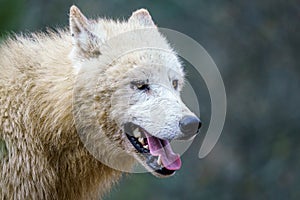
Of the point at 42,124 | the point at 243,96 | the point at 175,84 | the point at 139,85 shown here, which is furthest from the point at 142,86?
the point at 243,96

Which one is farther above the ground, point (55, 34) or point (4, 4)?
point (55, 34)

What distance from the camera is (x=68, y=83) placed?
203 inches

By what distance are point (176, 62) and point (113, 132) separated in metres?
0.62

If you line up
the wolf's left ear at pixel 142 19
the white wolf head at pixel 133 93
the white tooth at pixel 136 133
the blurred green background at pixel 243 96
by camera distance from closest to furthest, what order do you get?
the white wolf head at pixel 133 93
the white tooth at pixel 136 133
the wolf's left ear at pixel 142 19
the blurred green background at pixel 243 96

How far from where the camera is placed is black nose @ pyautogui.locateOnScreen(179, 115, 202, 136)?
15.6 ft

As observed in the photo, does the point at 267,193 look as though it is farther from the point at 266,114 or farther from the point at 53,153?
the point at 53,153

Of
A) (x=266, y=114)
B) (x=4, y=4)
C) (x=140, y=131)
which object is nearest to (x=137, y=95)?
(x=140, y=131)

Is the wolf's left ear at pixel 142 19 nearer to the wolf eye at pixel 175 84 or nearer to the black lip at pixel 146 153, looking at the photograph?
the wolf eye at pixel 175 84

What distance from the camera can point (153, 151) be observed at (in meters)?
5.03

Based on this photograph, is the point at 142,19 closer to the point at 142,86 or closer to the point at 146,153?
the point at 142,86

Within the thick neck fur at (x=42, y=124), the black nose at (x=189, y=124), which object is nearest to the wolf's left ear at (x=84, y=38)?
the thick neck fur at (x=42, y=124)

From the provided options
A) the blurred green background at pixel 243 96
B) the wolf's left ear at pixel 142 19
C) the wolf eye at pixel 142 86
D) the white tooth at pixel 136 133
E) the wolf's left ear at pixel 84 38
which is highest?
the blurred green background at pixel 243 96

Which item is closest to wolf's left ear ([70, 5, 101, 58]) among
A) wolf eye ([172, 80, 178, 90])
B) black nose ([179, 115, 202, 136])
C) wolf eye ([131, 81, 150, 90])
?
wolf eye ([131, 81, 150, 90])

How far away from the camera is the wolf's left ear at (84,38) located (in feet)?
16.7
